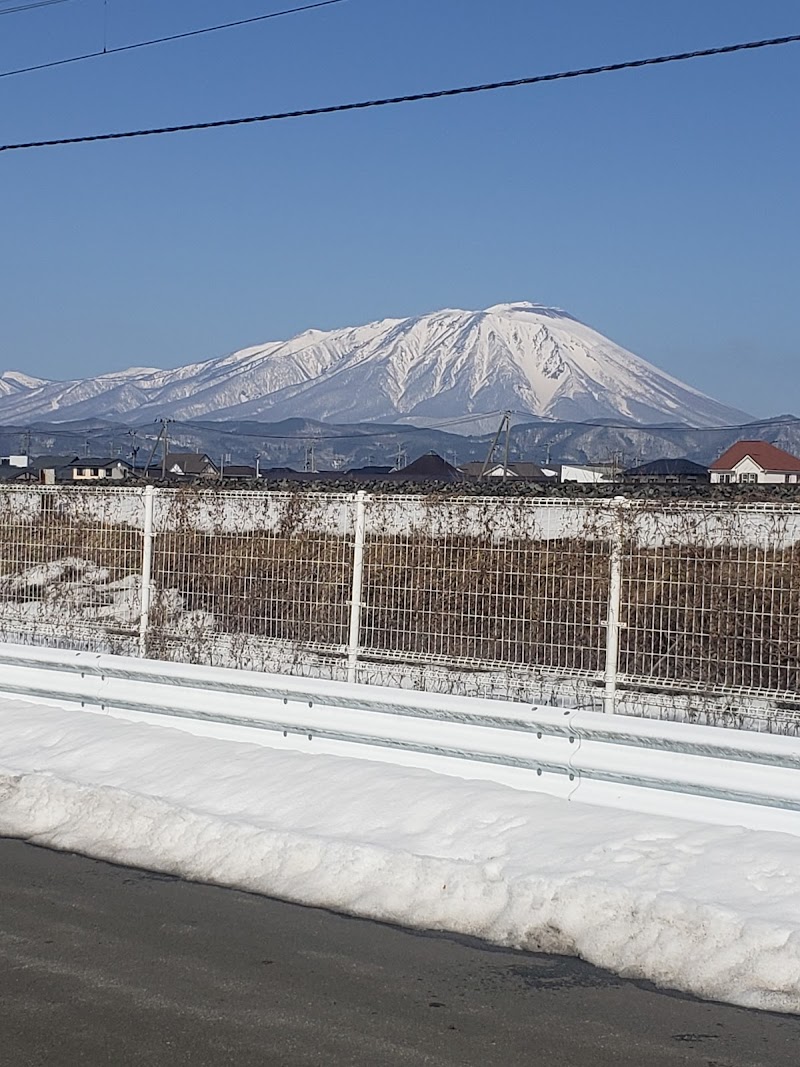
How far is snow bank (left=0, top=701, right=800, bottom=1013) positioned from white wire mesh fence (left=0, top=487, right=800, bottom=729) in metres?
2.47

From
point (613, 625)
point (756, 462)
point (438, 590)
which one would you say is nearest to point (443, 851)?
point (613, 625)

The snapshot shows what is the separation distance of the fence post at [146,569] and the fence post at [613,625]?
4956 millimetres

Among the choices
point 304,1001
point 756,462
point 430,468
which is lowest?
point 304,1001

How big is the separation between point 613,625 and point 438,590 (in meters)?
1.78

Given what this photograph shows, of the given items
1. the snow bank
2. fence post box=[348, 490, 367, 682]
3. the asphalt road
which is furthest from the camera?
fence post box=[348, 490, 367, 682]

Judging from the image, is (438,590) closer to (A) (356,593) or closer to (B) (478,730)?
(A) (356,593)

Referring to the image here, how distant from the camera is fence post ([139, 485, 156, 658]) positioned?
13.9m

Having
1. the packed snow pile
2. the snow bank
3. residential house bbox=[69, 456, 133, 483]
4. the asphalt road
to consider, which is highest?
residential house bbox=[69, 456, 133, 483]

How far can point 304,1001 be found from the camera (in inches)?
225

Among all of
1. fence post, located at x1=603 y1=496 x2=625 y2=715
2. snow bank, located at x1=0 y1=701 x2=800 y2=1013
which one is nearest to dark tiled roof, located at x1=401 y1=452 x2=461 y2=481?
fence post, located at x1=603 y1=496 x2=625 y2=715

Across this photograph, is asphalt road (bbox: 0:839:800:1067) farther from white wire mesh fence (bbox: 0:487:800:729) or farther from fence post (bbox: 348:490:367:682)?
fence post (bbox: 348:490:367:682)

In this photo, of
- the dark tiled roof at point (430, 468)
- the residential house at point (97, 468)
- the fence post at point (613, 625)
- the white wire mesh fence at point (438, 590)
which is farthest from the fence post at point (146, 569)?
the residential house at point (97, 468)

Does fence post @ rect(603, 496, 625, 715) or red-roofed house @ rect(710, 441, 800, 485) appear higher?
red-roofed house @ rect(710, 441, 800, 485)

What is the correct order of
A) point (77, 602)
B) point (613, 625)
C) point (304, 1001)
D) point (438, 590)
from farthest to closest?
point (77, 602) < point (438, 590) < point (613, 625) < point (304, 1001)
